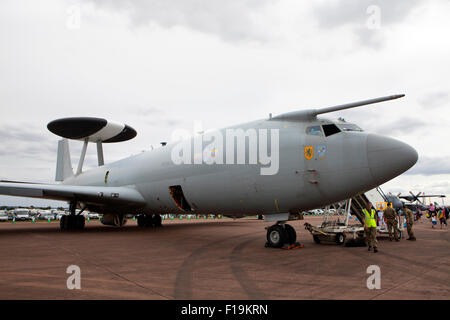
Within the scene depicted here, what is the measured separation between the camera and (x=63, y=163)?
105 feet

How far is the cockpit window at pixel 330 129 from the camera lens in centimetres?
1012

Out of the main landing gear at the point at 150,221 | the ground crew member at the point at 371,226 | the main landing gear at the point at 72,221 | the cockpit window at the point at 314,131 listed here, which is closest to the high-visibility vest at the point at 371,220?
the ground crew member at the point at 371,226

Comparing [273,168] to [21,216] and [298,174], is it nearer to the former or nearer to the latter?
[298,174]

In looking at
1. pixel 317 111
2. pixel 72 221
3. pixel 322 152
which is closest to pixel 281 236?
pixel 322 152

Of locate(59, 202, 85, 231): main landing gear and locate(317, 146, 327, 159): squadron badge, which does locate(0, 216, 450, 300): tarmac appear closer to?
locate(317, 146, 327, 159): squadron badge

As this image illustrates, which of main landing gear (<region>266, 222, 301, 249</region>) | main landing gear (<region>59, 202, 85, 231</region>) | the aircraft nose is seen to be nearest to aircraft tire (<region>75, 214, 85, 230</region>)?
main landing gear (<region>59, 202, 85, 231</region>)

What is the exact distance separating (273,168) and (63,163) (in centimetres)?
2772

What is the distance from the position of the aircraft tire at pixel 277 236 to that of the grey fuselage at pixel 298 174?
69 centimetres

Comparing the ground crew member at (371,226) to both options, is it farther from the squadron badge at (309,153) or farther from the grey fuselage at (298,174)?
the squadron badge at (309,153)

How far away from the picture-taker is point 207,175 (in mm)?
12703

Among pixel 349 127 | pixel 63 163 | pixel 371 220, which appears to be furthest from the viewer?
pixel 63 163

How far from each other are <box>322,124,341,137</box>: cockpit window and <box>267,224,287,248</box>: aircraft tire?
144 inches
